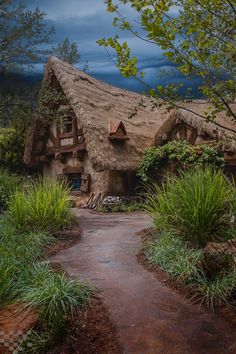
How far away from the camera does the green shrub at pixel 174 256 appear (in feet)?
16.0

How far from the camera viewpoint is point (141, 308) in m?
4.23

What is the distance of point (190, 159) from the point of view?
11539 millimetres

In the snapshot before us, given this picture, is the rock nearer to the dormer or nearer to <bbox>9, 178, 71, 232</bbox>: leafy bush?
<bbox>9, 178, 71, 232</bbox>: leafy bush

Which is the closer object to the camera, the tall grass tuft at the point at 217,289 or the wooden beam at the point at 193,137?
the tall grass tuft at the point at 217,289

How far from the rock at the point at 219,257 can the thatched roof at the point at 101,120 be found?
739 centimetres

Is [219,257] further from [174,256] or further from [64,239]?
[64,239]

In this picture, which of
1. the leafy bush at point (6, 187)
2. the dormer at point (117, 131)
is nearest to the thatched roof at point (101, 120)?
the dormer at point (117, 131)

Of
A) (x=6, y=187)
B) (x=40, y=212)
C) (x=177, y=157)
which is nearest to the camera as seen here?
(x=40, y=212)

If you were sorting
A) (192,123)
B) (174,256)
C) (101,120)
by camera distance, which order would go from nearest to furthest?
(174,256) < (192,123) < (101,120)

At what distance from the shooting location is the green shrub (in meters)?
4.88

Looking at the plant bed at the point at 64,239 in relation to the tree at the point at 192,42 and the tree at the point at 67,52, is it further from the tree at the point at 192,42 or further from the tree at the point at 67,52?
the tree at the point at 67,52

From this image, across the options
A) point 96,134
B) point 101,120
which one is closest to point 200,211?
point 96,134

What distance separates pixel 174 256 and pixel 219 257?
0.88 meters

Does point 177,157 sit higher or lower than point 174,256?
higher
